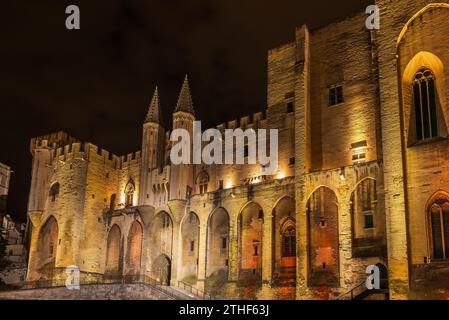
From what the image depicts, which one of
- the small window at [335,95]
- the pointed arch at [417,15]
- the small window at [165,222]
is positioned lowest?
the small window at [165,222]

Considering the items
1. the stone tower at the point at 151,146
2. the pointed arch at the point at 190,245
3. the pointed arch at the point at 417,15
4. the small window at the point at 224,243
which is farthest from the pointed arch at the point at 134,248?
the pointed arch at the point at 417,15

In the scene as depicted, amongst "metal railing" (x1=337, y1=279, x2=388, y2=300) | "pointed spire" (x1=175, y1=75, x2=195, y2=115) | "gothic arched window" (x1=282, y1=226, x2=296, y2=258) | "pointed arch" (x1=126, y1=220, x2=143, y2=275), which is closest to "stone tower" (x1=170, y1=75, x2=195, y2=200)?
"pointed spire" (x1=175, y1=75, x2=195, y2=115)

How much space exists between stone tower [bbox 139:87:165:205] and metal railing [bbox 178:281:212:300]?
7.32m

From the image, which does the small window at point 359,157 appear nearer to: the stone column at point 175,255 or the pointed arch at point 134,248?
the stone column at point 175,255

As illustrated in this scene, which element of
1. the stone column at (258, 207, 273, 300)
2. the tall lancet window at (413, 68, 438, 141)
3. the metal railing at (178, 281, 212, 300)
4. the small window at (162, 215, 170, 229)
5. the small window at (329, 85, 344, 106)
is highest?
the small window at (329, 85, 344, 106)

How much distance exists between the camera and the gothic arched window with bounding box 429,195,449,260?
2277cm

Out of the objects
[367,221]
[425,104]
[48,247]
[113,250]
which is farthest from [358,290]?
[48,247]

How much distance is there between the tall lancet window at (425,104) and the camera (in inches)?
971

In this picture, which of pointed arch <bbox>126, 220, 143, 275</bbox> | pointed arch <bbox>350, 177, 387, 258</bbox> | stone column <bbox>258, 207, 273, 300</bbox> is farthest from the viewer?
pointed arch <bbox>126, 220, 143, 275</bbox>

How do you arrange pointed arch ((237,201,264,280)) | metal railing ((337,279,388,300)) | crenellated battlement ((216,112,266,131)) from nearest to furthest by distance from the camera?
metal railing ((337,279,388,300)) → pointed arch ((237,201,264,280)) → crenellated battlement ((216,112,266,131))

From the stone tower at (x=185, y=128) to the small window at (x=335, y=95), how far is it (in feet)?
35.6

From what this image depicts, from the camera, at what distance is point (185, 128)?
124 ft

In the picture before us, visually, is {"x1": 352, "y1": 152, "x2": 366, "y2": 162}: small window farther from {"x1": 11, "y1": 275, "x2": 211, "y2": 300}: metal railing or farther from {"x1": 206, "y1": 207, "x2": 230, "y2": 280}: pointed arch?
{"x1": 11, "y1": 275, "x2": 211, "y2": 300}: metal railing
